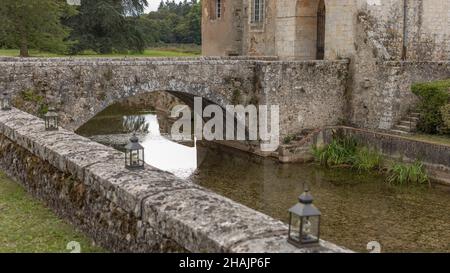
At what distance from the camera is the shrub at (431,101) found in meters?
16.1

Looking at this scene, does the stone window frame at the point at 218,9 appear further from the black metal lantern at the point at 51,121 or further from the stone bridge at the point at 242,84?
the black metal lantern at the point at 51,121

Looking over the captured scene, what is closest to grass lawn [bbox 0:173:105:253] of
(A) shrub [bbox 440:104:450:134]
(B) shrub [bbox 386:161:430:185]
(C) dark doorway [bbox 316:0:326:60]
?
(B) shrub [bbox 386:161:430:185]

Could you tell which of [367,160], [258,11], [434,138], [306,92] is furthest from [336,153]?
[258,11]

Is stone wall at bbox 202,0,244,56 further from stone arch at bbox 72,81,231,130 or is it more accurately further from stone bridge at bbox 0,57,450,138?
stone arch at bbox 72,81,231,130

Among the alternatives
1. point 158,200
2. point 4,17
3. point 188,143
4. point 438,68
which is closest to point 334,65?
point 438,68

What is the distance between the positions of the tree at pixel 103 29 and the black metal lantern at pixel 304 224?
3357 cm

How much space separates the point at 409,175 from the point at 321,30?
9217 millimetres

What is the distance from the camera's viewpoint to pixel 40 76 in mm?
13430

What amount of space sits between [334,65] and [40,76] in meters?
9.35

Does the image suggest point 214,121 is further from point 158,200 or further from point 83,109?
point 158,200

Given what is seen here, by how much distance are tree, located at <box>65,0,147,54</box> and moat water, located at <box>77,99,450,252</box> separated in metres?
18.1

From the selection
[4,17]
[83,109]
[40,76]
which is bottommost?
[83,109]

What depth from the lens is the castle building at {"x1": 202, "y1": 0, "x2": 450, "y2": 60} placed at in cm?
1834

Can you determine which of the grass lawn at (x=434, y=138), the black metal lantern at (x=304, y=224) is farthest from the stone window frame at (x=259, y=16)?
the black metal lantern at (x=304, y=224)
